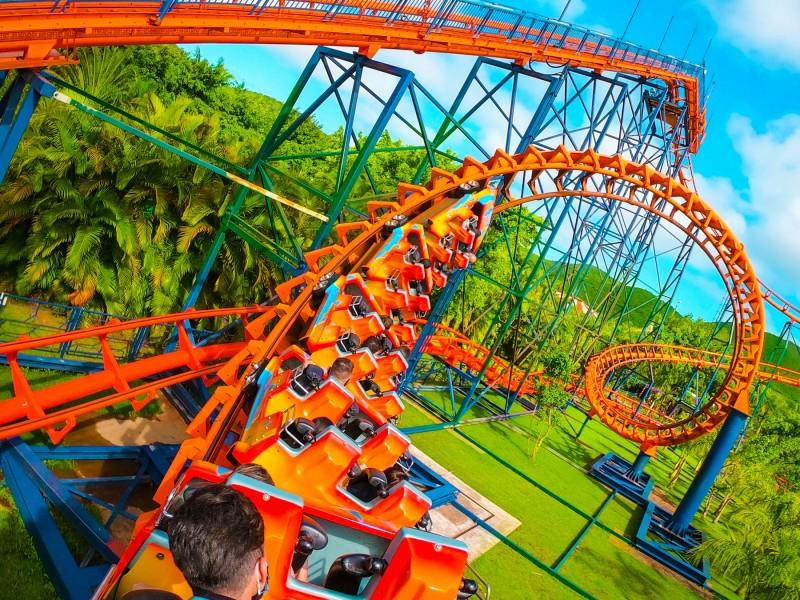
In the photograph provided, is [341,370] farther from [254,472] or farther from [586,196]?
[586,196]

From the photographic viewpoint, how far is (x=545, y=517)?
9445 mm

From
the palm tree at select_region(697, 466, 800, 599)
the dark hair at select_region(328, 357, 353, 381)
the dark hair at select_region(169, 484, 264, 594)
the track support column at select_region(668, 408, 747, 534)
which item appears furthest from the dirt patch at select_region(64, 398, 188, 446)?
the track support column at select_region(668, 408, 747, 534)

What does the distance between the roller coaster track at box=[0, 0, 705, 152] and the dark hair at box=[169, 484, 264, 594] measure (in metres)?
3.50

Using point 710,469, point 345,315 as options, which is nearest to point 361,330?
point 345,315

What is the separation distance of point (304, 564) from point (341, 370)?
248 cm

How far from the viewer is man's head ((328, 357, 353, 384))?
4832 mm

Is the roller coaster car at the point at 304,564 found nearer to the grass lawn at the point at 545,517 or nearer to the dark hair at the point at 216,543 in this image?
the dark hair at the point at 216,543

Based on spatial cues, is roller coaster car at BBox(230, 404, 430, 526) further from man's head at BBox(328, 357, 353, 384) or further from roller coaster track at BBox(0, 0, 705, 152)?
roller coaster track at BBox(0, 0, 705, 152)

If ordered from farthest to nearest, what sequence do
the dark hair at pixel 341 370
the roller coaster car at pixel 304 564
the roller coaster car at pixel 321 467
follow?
1. the dark hair at pixel 341 370
2. the roller coaster car at pixel 321 467
3. the roller coaster car at pixel 304 564

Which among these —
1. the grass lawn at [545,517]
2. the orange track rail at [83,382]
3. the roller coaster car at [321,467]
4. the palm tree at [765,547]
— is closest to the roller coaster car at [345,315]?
the orange track rail at [83,382]

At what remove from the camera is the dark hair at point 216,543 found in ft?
4.76

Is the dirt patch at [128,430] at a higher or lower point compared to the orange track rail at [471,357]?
lower

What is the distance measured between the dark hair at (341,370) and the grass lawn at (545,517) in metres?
3.61

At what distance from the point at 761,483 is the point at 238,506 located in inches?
495
